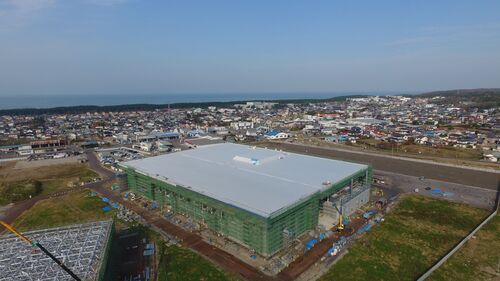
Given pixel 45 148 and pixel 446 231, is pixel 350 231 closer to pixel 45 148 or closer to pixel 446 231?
pixel 446 231

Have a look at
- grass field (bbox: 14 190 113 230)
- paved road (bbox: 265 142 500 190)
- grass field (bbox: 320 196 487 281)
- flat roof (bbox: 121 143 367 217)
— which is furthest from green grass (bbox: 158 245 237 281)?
paved road (bbox: 265 142 500 190)

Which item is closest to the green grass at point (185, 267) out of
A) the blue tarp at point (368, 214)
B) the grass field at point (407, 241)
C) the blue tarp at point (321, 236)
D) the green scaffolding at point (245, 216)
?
the green scaffolding at point (245, 216)

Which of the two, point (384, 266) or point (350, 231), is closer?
point (384, 266)

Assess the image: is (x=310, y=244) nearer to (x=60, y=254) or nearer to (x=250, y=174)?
(x=250, y=174)

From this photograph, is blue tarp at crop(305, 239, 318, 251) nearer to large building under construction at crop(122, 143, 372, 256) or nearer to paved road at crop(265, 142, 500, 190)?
large building under construction at crop(122, 143, 372, 256)

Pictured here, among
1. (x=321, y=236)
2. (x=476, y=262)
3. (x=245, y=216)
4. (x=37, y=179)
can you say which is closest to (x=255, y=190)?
(x=245, y=216)

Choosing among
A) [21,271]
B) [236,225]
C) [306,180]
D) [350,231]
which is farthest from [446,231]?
[21,271]

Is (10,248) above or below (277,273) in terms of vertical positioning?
above
